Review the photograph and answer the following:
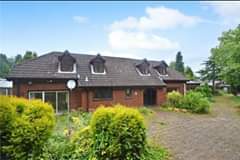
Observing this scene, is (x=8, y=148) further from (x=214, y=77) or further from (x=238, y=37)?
(x=214, y=77)

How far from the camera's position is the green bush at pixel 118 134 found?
23.2 feet

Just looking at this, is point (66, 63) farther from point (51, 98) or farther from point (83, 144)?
point (83, 144)

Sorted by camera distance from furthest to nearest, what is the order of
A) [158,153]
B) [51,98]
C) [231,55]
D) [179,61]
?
[179,61] → [231,55] → [51,98] → [158,153]

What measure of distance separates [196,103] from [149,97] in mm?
5795

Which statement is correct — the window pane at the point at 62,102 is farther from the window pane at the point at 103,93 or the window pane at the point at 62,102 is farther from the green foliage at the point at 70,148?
the green foliage at the point at 70,148

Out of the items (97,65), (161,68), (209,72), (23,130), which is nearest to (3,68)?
(97,65)

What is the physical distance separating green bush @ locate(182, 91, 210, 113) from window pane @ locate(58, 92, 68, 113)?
1025cm

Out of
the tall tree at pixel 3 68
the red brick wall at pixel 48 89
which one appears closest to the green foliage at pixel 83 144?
the tall tree at pixel 3 68

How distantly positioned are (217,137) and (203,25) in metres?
7.47

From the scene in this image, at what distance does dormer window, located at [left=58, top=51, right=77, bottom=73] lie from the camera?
2039 cm

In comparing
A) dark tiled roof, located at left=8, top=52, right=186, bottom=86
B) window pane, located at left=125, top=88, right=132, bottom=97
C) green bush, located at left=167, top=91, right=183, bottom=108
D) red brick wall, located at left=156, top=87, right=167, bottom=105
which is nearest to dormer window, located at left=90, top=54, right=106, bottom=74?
dark tiled roof, located at left=8, top=52, right=186, bottom=86

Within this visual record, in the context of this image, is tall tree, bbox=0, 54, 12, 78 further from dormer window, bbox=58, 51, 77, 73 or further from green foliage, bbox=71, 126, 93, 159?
green foliage, bbox=71, 126, 93, 159

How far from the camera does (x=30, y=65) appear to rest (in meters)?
19.7

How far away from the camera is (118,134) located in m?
7.10
